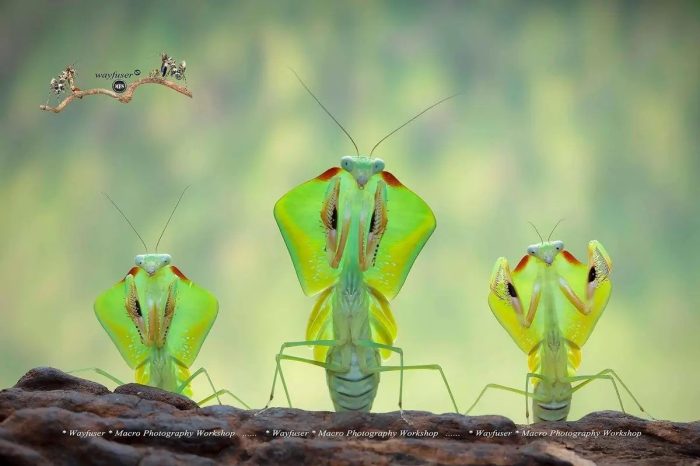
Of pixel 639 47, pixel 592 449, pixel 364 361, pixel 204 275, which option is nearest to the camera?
pixel 592 449

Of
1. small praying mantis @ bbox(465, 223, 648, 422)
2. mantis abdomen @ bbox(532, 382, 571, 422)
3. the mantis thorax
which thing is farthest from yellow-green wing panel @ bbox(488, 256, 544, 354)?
the mantis thorax

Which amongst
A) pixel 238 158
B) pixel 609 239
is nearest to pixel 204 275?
pixel 238 158

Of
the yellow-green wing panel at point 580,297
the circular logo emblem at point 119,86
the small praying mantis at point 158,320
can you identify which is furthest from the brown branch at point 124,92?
the yellow-green wing panel at point 580,297

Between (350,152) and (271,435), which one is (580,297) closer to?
(271,435)

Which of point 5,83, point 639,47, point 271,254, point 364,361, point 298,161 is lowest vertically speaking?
point 364,361

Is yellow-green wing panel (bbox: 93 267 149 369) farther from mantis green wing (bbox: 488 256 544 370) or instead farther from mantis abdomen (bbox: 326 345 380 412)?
mantis green wing (bbox: 488 256 544 370)

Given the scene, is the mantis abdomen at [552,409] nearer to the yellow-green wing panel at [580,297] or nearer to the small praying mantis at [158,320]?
the yellow-green wing panel at [580,297]

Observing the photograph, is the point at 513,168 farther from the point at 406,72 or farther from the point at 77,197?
the point at 77,197
